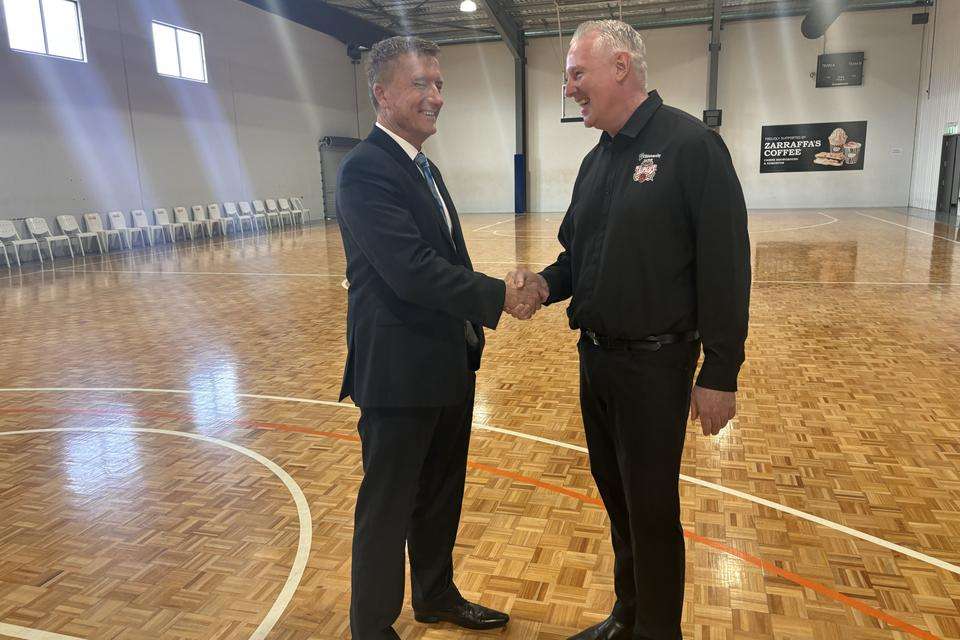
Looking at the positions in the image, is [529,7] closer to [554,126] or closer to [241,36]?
[554,126]

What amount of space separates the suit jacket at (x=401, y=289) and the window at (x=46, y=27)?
15083mm

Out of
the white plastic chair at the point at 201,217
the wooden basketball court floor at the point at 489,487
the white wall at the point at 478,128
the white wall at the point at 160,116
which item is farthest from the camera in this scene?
the white wall at the point at 478,128

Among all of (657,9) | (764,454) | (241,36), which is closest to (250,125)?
(241,36)

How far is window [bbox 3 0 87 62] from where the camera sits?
43.4 ft

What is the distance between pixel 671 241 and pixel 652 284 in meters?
0.13

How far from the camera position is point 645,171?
1.91m

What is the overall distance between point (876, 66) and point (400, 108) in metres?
24.1

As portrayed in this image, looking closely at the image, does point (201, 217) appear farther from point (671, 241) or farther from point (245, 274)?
point (671, 241)

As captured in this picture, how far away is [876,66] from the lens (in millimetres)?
21109

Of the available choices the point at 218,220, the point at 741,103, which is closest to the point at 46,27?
the point at 218,220

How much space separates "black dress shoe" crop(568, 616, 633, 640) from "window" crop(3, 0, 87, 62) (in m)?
15.8

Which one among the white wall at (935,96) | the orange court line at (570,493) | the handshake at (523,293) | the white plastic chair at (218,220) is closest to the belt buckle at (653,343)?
the handshake at (523,293)

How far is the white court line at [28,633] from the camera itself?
7.98 ft

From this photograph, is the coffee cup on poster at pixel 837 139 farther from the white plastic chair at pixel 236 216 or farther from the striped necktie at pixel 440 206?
the striped necktie at pixel 440 206
